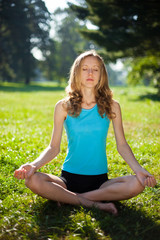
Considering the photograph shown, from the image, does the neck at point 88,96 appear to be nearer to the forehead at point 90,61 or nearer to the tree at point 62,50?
the forehead at point 90,61

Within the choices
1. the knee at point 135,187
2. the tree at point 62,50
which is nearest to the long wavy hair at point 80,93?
the knee at point 135,187

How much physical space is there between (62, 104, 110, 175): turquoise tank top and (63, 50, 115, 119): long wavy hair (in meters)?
0.09

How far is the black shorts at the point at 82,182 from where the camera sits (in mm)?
2977

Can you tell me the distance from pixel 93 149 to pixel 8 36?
126 feet

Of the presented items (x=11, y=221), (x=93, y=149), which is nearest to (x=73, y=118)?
(x=93, y=149)

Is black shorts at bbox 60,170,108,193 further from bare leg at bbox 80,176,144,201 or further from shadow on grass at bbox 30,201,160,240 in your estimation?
shadow on grass at bbox 30,201,160,240

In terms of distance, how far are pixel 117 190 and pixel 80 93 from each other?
4.16ft

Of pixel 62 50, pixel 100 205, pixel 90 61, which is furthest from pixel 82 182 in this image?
pixel 62 50

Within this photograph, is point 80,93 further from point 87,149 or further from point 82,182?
point 82,182

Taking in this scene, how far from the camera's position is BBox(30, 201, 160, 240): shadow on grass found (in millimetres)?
2373

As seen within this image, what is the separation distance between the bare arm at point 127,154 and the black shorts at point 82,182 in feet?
1.29

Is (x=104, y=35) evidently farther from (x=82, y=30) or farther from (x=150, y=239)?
(x=150, y=239)

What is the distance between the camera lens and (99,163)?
302cm

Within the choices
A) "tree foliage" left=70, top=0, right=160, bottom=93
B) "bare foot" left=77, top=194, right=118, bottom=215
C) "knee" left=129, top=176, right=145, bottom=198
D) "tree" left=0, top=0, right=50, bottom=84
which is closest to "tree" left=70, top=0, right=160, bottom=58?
"tree foliage" left=70, top=0, right=160, bottom=93
